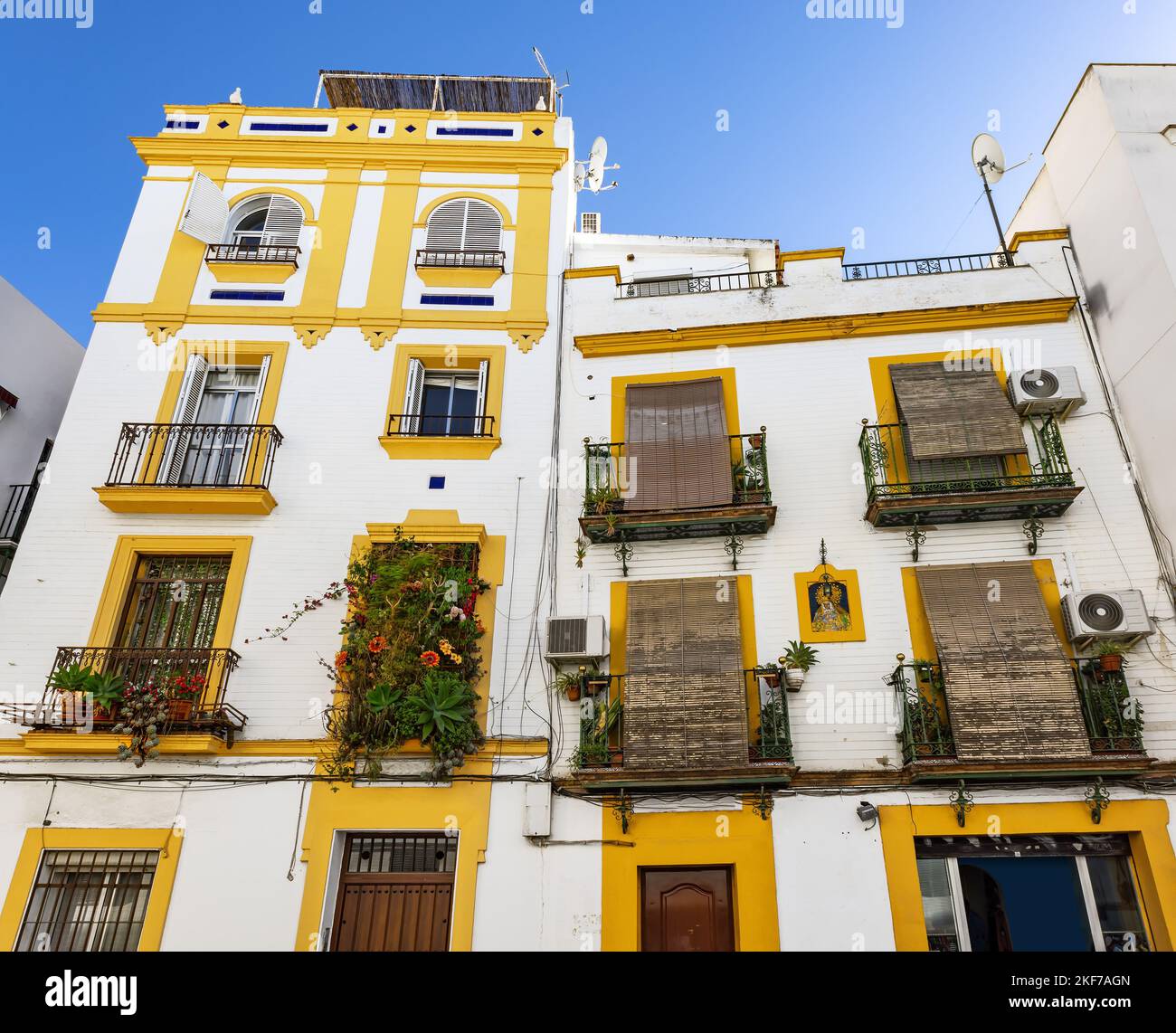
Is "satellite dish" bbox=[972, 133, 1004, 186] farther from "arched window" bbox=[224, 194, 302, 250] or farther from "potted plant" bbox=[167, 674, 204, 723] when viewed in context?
"potted plant" bbox=[167, 674, 204, 723]

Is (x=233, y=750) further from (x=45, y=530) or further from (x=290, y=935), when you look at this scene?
(x=45, y=530)

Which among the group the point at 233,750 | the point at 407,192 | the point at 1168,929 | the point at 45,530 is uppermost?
the point at 407,192

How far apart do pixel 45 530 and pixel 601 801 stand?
25.7 ft

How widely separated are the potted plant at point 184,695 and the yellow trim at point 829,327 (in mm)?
6592

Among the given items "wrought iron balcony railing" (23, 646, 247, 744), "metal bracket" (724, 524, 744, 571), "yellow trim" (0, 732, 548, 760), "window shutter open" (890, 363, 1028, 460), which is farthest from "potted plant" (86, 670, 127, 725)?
"window shutter open" (890, 363, 1028, 460)

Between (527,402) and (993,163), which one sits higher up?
(993,163)

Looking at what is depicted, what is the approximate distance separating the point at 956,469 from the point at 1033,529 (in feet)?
3.83

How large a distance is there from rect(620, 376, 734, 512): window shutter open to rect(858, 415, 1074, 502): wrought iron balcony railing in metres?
1.79

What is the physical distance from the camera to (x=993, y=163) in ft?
44.1

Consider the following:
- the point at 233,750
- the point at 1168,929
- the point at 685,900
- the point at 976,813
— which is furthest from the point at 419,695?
the point at 1168,929

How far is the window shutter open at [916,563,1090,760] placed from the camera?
8750 mm

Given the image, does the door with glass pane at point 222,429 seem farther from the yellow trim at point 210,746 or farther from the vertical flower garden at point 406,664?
the yellow trim at point 210,746

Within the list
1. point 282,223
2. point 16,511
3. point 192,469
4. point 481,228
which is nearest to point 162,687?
point 192,469
